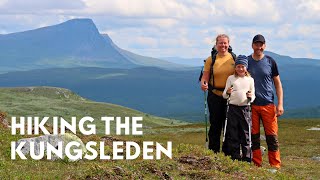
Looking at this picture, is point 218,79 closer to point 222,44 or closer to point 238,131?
point 222,44

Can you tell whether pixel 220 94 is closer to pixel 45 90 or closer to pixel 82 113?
pixel 82 113

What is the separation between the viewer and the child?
16547 mm

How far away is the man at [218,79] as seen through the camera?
55.7ft

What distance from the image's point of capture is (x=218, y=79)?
1712 cm

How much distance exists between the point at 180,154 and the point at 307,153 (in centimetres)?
2384

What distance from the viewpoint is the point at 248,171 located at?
51.9 ft

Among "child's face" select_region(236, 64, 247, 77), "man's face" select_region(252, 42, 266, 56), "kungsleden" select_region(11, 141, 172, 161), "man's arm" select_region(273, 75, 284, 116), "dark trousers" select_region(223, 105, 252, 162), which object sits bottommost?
"kungsleden" select_region(11, 141, 172, 161)

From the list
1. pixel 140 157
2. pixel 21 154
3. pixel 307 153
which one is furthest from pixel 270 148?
pixel 307 153

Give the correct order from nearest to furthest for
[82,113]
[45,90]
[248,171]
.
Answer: [248,171]
[82,113]
[45,90]

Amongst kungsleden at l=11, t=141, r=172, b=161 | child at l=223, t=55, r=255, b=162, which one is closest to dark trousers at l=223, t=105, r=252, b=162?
child at l=223, t=55, r=255, b=162

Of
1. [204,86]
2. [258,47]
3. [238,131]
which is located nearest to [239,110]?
[238,131]

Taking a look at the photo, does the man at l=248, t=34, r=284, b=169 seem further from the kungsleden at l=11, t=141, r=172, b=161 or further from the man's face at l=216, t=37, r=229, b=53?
the kungsleden at l=11, t=141, r=172, b=161

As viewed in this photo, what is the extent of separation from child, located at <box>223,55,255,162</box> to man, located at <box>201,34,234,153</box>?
405 millimetres

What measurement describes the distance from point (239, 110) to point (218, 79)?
1.35 meters
